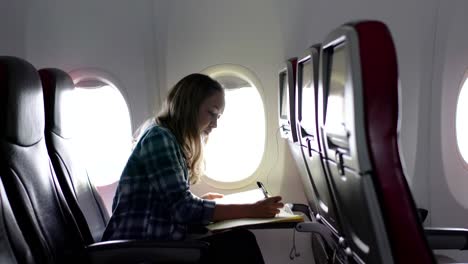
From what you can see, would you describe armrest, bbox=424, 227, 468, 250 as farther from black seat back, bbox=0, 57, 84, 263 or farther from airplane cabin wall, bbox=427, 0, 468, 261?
black seat back, bbox=0, 57, 84, 263

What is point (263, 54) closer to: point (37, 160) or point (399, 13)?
point (399, 13)

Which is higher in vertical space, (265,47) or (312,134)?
(265,47)

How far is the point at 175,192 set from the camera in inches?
76.9

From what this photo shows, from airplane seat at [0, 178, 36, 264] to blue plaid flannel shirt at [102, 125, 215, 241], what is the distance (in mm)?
501

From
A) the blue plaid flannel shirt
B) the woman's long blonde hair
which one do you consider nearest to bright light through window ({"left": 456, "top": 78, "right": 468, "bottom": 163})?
the woman's long blonde hair

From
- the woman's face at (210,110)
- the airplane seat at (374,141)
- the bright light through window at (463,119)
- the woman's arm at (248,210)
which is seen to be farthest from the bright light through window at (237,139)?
the airplane seat at (374,141)

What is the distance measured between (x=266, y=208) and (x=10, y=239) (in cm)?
96

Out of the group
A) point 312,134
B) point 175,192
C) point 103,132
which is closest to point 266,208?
point 175,192

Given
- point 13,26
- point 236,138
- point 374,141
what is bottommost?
point 236,138

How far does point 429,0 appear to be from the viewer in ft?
9.37

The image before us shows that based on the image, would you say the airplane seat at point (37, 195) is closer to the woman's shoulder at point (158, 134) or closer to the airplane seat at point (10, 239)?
the airplane seat at point (10, 239)

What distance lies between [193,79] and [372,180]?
4.19 feet

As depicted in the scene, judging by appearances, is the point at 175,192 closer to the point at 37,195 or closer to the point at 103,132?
the point at 37,195

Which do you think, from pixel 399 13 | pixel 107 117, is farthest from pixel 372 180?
pixel 107 117
